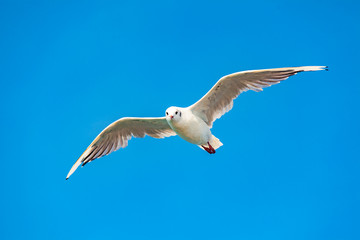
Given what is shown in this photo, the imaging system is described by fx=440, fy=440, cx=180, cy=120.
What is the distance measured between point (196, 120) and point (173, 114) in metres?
0.64

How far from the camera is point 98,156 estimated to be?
9.86 m

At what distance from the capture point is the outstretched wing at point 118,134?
31.3ft

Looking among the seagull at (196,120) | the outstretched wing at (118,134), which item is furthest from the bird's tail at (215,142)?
the outstretched wing at (118,134)

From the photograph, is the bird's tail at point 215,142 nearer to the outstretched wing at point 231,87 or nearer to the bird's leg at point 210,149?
the bird's leg at point 210,149

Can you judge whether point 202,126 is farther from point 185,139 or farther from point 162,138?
point 162,138

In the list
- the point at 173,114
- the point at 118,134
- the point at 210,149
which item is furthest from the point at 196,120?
the point at 118,134

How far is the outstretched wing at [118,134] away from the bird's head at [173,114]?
100cm

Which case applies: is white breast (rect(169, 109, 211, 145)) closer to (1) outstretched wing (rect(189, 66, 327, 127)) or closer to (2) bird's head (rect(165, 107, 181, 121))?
(2) bird's head (rect(165, 107, 181, 121))

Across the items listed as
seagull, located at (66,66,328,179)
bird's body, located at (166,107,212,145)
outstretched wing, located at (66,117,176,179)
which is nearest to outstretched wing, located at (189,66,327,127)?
seagull, located at (66,66,328,179)

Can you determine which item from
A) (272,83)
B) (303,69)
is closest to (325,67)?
(303,69)

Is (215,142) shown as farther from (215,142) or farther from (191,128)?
(191,128)

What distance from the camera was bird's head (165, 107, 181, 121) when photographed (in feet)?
27.3

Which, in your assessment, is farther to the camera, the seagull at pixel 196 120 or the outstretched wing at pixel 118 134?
the outstretched wing at pixel 118 134

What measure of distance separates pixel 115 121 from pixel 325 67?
4.39 metres
